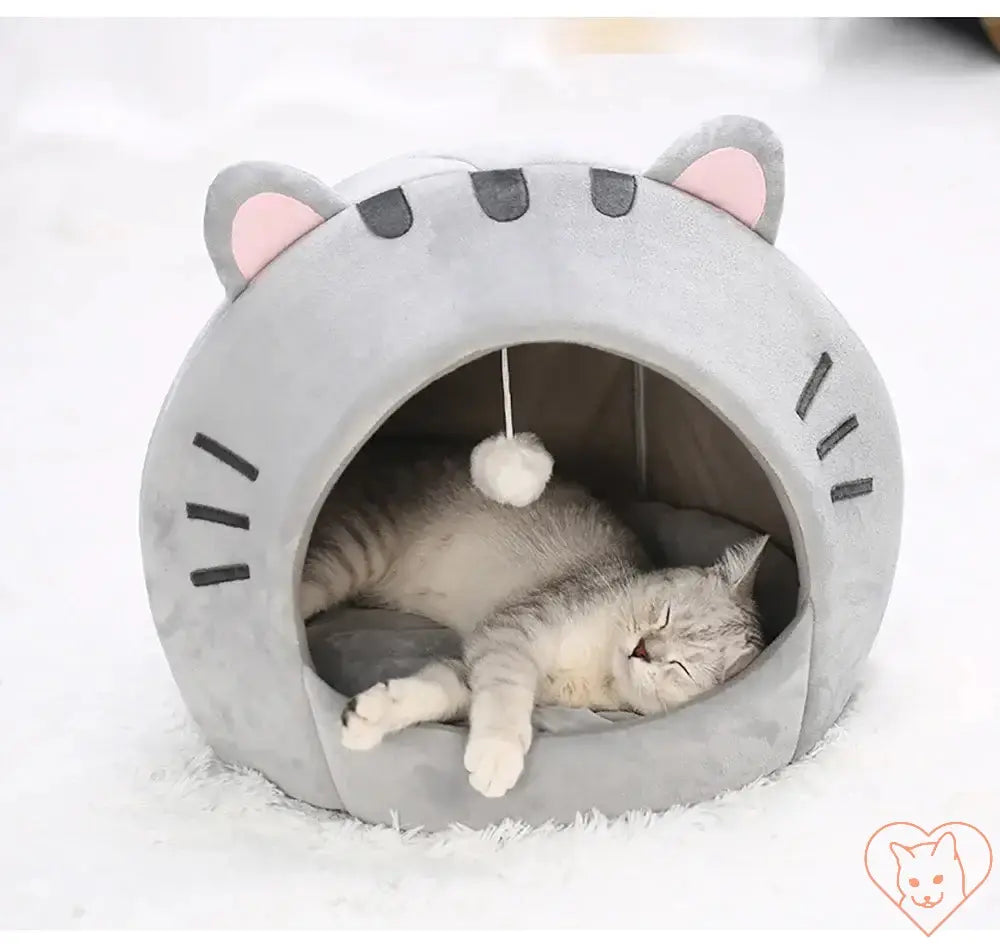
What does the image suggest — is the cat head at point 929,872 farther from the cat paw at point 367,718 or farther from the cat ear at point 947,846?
the cat paw at point 367,718

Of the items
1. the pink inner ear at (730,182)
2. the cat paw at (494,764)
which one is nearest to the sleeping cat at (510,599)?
the cat paw at (494,764)

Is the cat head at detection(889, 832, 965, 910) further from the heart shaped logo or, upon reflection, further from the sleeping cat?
the sleeping cat

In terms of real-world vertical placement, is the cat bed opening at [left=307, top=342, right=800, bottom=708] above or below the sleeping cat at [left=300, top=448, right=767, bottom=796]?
above

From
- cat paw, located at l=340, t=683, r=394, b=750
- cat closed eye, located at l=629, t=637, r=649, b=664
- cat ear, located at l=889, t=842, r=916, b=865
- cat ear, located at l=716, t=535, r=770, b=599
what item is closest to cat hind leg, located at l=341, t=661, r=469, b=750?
cat paw, located at l=340, t=683, r=394, b=750

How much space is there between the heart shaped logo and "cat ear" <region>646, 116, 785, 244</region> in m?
0.67

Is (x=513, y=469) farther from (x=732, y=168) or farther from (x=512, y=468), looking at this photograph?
(x=732, y=168)

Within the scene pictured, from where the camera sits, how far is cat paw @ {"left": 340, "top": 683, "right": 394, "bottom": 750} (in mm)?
1439

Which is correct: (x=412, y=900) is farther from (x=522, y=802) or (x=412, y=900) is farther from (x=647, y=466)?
(x=647, y=466)

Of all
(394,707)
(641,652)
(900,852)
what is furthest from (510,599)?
(900,852)

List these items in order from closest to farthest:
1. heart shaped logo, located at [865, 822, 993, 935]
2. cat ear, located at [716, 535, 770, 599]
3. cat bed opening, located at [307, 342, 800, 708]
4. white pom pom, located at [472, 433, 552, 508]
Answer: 1. heart shaped logo, located at [865, 822, 993, 935]
2. white pom pom, located at [472, 433, 552, 508]
3. cat ear, located at [716, 535, 770, 599]
4. cat bed opening, located at [307, 342, 800, 708]

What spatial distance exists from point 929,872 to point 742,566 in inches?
15.9

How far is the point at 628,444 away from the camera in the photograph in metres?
2.02

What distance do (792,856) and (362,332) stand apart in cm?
69

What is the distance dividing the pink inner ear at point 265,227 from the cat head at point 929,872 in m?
0.89
